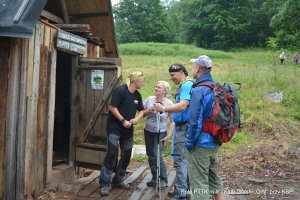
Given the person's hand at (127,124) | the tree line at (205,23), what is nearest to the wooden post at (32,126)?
the person's hand at (127,124)

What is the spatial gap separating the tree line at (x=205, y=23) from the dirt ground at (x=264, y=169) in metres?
37.4

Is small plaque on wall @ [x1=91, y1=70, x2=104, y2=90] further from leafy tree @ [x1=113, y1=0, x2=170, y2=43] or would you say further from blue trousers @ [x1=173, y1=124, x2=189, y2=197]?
leafy tree @ [x1=113, y1=0, x2=170, y2=43]

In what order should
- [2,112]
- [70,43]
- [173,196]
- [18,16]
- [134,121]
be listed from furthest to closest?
1. [70,43]
2. [173,196]
3. [134,121]
4. [2,112]
5. [18,16]

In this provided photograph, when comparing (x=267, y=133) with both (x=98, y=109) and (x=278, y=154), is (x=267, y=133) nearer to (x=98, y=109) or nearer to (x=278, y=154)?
(x=278, y=154)

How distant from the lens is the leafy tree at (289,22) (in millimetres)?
11117

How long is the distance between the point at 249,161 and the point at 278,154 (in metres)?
0.98

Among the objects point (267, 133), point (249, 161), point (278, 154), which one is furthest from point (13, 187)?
point (267, 133)

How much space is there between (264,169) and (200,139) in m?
4.36

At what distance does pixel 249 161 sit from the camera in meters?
8.20

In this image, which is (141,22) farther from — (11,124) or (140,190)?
(11,124)

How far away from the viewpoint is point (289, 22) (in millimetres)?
11484

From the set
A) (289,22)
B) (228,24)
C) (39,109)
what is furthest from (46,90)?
(228,24)

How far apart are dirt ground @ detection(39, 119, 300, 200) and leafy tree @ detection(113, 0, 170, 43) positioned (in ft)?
160

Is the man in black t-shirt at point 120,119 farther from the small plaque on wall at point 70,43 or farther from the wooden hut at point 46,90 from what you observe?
the small plaque on wall at point 70,43
